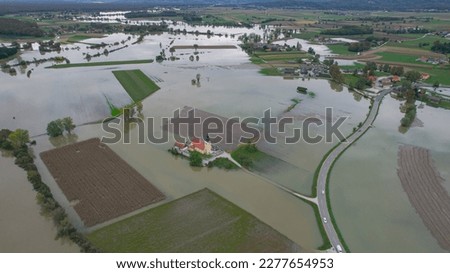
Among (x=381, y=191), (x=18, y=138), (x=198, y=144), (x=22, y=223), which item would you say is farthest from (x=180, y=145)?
(x=381, y=191)

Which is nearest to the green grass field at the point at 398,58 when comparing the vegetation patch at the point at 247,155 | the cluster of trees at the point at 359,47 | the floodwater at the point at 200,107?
the cluster of trees at the point at 359,47

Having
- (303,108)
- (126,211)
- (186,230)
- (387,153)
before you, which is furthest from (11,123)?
(387,153)

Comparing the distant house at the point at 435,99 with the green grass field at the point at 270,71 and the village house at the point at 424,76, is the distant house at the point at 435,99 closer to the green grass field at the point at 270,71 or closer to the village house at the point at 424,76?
the village house at the point at 424,76

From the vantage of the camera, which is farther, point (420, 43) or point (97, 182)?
point (420, 43)

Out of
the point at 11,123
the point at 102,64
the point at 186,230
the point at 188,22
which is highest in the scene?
the point at 188,22

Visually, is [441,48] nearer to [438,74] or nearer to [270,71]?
[438,74]

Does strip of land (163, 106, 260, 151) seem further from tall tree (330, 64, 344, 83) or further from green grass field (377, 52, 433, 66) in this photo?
green grass field (377, 52, 433, 66)

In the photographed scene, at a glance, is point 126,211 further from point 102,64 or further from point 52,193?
point 102,64
